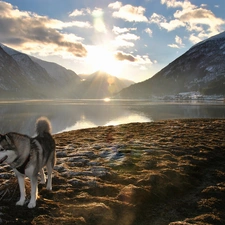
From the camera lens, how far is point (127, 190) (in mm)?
9961

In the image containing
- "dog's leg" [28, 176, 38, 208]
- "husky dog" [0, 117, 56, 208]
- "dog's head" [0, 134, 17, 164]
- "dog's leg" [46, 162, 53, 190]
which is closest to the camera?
"dog's head" [0, 134, 17, 164]

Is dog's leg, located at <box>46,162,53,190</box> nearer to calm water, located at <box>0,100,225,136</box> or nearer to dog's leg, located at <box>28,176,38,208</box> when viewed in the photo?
dog's leg, located at <box>28,176,38,208</box>

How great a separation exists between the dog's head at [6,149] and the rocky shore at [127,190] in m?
1.78

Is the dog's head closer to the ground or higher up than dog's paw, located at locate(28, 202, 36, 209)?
higher up

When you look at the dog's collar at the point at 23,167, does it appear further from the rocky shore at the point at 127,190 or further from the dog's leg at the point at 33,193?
the rocky shore at the point at 127,190

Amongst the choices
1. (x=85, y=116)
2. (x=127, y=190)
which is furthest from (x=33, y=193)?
(x=85, y=116)

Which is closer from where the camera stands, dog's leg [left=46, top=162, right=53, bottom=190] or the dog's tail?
dog's leg [left=46, top=162, right=53, bottom=190]

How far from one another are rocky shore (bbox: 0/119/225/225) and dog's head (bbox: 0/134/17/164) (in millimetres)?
1781

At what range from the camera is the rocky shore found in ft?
25.9

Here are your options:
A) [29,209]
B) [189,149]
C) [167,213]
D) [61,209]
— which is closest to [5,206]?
[29,209]

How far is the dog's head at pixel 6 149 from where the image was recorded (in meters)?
6.88

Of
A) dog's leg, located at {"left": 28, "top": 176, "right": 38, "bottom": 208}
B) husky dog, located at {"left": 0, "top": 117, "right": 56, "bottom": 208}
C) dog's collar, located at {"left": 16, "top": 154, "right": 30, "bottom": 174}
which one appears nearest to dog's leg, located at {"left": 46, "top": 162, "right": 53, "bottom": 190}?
husky dog, located at {"left": 0, "top": 117, "right": 56, "bottom": 208}

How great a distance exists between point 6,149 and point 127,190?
533cm

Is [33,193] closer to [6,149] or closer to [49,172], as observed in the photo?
[49,172]
